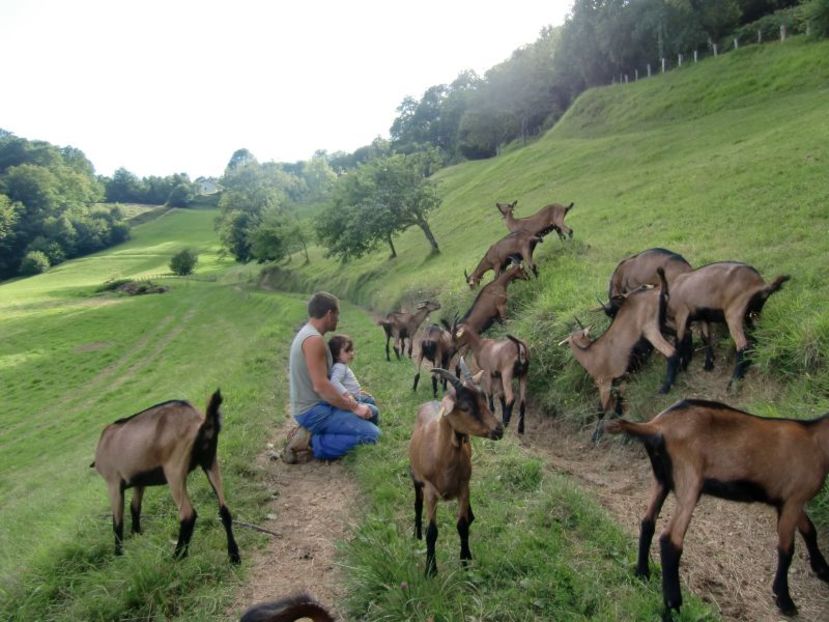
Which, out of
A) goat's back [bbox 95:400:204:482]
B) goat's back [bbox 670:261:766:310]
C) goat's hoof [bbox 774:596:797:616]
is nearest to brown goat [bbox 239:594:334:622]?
goat's back [bbox 95:400:204:482]

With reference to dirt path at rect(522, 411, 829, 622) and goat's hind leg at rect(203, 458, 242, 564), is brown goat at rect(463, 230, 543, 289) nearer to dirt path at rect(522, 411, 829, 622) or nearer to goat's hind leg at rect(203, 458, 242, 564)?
dirt path at rect(522, 411, 829, 622)

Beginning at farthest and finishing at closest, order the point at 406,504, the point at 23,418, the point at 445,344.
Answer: the point at 23,418, the point at 445,344, the point at 406,504

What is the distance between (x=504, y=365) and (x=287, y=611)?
21.1ft

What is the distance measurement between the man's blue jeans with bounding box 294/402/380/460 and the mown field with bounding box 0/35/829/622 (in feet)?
1.23

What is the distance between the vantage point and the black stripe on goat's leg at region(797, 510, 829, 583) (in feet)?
12.3

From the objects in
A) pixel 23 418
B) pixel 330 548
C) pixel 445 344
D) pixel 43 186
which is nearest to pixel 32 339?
pixel 23 418

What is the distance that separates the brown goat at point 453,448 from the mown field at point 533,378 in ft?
1.21

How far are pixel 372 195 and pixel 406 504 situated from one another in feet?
85.0

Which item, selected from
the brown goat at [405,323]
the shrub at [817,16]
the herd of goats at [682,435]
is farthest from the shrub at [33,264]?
the shrub at [817,16]

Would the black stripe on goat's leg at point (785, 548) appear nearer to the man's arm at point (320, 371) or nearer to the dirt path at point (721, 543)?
the dirt path at point (721, 543)

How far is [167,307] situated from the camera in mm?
42656

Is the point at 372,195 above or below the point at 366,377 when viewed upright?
above

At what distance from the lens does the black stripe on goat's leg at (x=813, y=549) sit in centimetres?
375

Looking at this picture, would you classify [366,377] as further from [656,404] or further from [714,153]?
[714,153]
